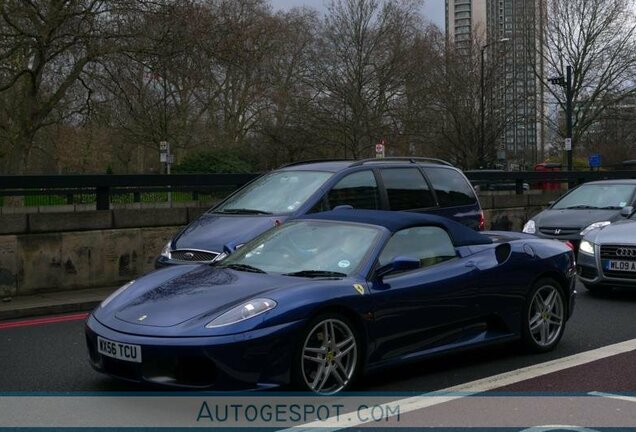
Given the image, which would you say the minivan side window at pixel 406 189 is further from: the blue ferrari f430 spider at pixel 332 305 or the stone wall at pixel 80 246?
the stone wall at pixel 80 246

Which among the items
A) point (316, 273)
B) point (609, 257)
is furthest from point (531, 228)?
point (316, 273)

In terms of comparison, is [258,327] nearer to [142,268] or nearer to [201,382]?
[201,382]

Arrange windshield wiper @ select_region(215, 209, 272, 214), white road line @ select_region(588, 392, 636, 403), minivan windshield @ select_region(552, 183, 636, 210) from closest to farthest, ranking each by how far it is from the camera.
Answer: white road line @ select_region(588, 392, 636, 403) → windshield wiper @ select_region(215, 209, 272, 214) → minivan windshield @ select_region(552, 183, 636, 210)

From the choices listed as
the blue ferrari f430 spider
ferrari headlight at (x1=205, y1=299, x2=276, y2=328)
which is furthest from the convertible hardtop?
ferrari headlight at (x1=205, y1=299, x2=276, y2=328)

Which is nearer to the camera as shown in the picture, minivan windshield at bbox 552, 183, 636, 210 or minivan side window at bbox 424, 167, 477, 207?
minivan side window at bbox 424, 167, 477, 207

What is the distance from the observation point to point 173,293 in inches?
208

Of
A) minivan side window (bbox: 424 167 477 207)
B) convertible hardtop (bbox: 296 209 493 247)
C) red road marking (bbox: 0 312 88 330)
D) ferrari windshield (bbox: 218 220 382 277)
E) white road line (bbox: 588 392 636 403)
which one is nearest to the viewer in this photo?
white road line (bbox: 588 392 636 403)

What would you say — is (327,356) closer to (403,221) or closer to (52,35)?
(403,221)

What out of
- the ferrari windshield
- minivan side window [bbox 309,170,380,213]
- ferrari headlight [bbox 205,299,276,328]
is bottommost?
ferrari headlight [bbox 205,299,276,328]

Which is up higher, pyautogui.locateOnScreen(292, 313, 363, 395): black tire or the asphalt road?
pyautogui.locateOnScreen(292, 313, 363, 395): black tire

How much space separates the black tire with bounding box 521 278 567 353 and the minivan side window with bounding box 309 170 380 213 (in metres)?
2.68

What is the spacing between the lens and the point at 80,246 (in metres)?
10.5

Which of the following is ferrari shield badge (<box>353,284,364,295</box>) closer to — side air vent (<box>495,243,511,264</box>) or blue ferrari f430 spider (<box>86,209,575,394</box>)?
blue ferrari f430 spider (<box>86,209,575,394</box>)

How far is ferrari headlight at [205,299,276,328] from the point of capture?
476 cm
